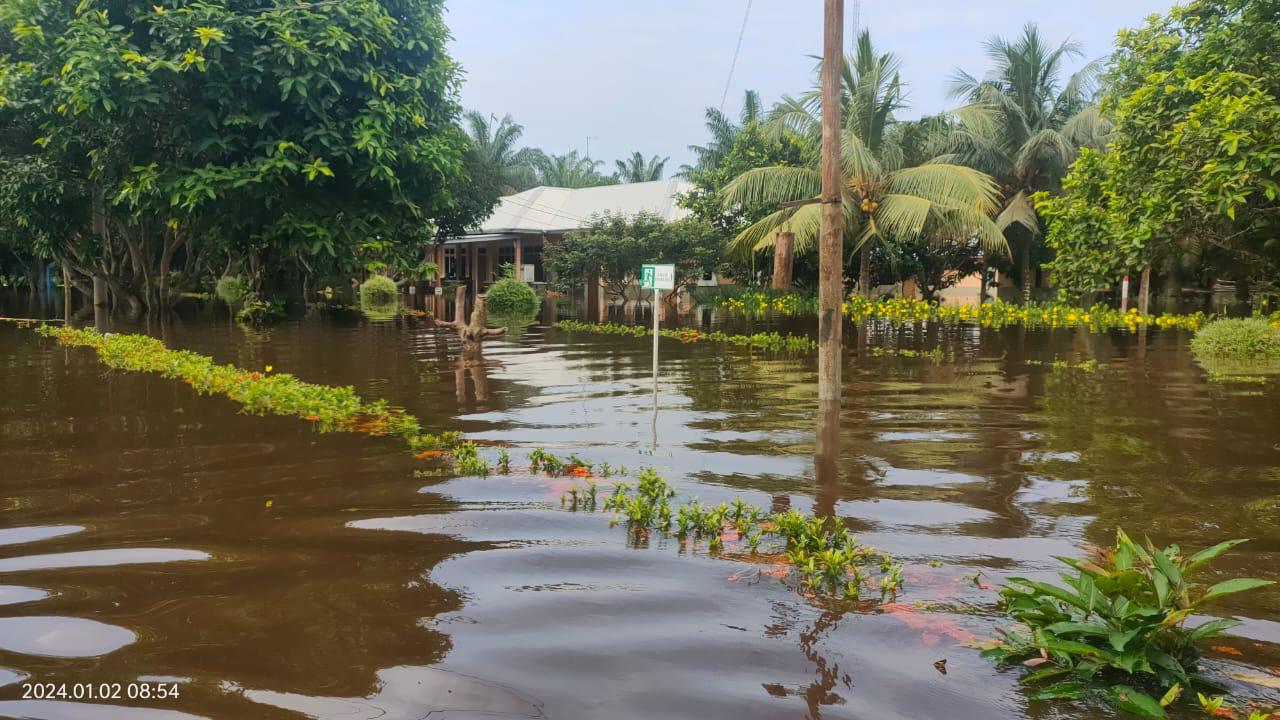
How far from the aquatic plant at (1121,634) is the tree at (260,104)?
34.8 feet

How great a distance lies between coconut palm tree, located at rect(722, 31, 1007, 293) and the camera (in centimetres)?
2292

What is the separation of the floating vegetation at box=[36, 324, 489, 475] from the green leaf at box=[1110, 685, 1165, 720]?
177 inches

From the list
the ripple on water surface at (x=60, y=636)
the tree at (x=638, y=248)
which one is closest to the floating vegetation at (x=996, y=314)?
the tree at (x=638, y=248)

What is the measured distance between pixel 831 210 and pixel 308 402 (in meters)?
5.18

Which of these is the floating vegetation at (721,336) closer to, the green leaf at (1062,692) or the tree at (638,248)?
the tree at (638,248)

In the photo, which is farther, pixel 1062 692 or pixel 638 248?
pixel 638 248

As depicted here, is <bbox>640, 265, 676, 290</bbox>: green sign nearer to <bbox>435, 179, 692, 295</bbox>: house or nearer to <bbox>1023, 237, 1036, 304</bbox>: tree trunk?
<bbox>1023, 237, 1036, 304</bbox>: tree trunk

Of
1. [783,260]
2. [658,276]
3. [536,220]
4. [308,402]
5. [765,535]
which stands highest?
[536,220]

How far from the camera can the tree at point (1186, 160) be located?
399 inches

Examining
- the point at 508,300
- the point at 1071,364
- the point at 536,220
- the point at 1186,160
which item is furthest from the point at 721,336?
the point at 536,220

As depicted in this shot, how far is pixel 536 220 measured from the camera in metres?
40.5

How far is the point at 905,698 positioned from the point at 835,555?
1.21 m

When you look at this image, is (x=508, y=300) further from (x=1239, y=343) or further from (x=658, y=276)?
(x=658, y=276)

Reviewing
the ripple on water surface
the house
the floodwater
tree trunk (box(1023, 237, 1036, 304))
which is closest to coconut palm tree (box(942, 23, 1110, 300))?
tree trunk (box(1023, 237, 1036, 304))
